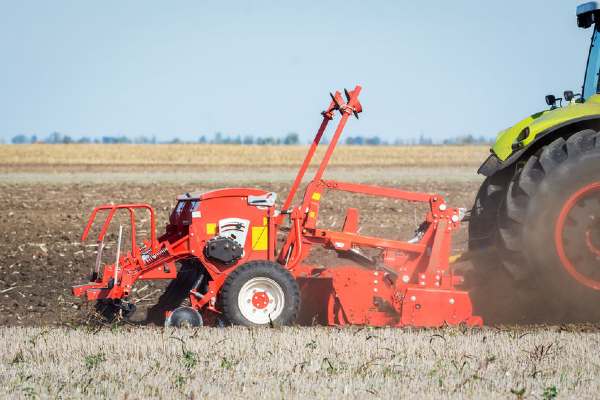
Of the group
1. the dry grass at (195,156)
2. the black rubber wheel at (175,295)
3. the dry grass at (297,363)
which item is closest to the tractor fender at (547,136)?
the dry grass at (297,363)

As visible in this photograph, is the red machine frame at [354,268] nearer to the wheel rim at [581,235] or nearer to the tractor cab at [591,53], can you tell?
the wheel rim at [581,235]

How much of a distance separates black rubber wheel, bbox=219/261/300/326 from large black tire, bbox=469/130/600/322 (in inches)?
72.0

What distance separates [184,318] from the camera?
8188 millimetres

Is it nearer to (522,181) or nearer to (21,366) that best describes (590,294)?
(522,181)

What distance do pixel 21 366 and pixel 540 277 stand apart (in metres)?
4.09

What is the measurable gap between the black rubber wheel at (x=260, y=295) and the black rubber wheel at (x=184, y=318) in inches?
9.7

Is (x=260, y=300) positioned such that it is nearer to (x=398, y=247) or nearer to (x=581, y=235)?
(x=398, y=247)

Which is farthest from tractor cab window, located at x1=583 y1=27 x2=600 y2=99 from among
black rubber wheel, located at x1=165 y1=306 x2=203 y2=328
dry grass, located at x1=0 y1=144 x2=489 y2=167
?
dry grass, located at x1=0 y1=144 x2=489 y2=167

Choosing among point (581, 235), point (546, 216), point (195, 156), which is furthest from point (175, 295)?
point (195, 156)

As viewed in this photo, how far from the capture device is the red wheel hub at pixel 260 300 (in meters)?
8.20

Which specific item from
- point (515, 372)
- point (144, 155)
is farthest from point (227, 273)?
point (144, 155)

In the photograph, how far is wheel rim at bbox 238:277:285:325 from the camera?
8164mm

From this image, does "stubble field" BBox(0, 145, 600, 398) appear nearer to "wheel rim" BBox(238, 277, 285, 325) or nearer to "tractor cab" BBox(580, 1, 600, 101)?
"wheel rim" BBox(238, 277, 285, 325)

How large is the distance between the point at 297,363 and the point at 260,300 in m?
1.74
